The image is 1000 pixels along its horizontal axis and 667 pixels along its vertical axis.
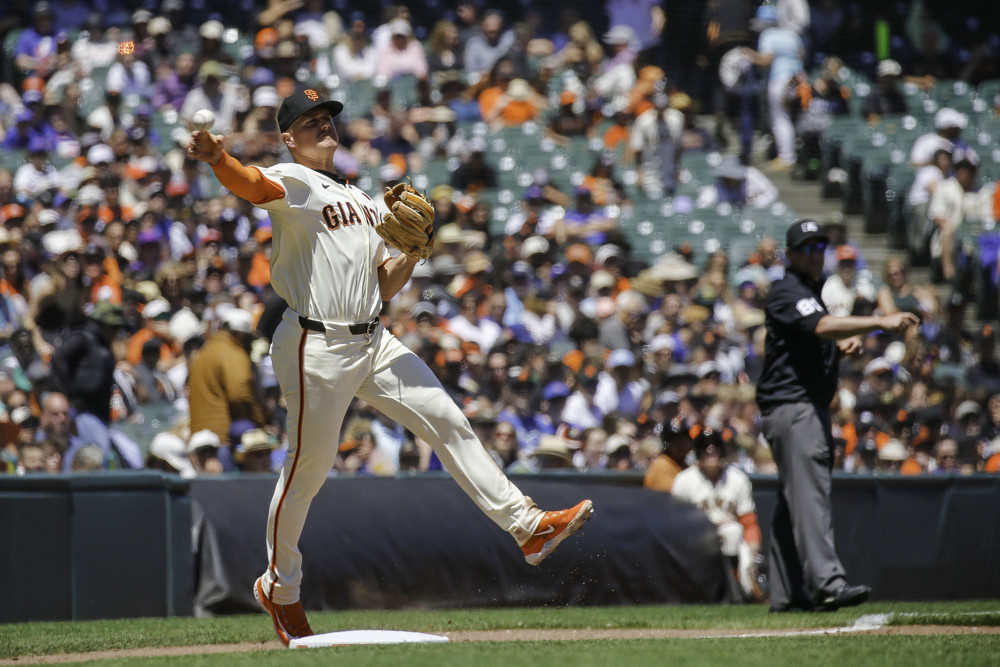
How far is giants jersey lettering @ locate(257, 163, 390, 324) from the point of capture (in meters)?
4.84

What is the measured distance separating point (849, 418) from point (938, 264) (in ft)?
13.7

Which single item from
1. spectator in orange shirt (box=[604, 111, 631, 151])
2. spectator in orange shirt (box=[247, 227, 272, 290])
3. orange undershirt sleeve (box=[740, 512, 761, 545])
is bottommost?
orange undershirt sleeve (box=[740, 512, 761, 545])

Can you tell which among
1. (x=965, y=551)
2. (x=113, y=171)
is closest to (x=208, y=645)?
(x=965, y=551)

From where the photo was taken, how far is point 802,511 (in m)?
6.28

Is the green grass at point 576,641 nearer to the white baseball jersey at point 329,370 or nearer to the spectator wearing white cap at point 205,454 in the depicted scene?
the white baseball jersey at point 329,370

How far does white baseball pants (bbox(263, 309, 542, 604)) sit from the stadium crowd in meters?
2.81

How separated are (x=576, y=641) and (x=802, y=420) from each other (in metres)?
1.95

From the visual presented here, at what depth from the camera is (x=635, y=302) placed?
1174 cm

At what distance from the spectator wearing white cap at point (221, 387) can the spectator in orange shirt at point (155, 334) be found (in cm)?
146

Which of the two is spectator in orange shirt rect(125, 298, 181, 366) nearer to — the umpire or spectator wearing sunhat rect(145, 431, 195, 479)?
spectator wearing sunhat rect(145, 431, 195, 479)

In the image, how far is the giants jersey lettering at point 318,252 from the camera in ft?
15.9

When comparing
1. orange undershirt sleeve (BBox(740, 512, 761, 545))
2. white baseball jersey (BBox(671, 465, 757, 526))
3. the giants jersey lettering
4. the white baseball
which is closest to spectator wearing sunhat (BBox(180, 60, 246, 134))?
white baseball jersey (BBox(671, 465, 757, 526))

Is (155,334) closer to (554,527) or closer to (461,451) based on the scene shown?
(461,451)

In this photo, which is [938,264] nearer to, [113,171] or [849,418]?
[849,418]
